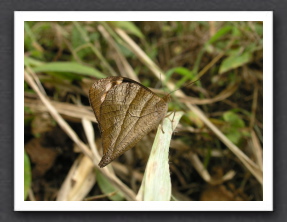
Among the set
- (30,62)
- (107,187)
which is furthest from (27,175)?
(30,62)

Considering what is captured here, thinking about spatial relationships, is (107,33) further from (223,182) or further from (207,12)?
(223,182)

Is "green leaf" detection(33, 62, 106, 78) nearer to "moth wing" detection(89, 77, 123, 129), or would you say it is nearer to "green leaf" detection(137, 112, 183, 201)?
"moth wing" detection(89, 77, 123, 129)

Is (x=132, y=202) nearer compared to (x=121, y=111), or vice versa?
(x=121, y=111)

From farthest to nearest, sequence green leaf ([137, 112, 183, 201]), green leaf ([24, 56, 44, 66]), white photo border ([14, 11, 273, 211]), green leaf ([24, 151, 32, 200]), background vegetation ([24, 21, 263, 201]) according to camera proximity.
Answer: green leaf ([24, 56, 44, 66]), background vegetation ([24, 21, 263, 201]), green leaf ([24, 151, 32, 200]), white photo border ([14, 11, 273, 211]), green leaf ([137, 112, 183, 201])

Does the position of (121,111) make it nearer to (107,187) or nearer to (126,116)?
(126,116)

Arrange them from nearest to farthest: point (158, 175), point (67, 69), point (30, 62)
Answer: point (158, 175)
point (67, 69)
point (30, 62)

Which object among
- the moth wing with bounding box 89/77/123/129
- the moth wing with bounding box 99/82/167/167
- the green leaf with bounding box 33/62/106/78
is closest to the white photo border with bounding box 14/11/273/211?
the green leaf with bounding box 33/62/106/78
